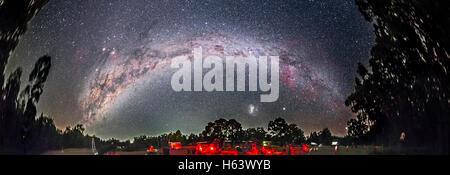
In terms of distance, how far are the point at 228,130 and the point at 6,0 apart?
1141 inches

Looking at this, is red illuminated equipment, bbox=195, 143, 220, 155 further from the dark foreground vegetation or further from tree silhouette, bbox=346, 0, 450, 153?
tree silhouette, bbox=346, 0, 450, 153

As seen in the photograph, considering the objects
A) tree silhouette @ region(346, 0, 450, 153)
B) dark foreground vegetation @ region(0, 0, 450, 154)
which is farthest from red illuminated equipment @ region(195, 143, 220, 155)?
tree silhouette @ region(346, 0, 450, 153)

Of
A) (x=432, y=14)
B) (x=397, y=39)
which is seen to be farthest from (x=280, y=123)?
(x=432, y=14)

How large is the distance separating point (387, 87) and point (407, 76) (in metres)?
3.28

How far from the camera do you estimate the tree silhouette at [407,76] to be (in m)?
13.0

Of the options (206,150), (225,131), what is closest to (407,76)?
(206,150)

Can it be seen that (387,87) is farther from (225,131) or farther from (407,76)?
(225,131)

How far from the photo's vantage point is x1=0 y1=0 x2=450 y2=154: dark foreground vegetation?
13.1 metres

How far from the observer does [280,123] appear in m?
34.5

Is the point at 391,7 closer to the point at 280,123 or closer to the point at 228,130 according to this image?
the point at 280,123

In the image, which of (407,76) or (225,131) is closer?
(407,76)

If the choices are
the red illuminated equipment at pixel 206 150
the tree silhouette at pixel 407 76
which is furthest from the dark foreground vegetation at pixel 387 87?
the red illuminated equipment at pixel 206 150

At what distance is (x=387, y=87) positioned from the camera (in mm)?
21078

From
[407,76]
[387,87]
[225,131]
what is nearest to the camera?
[407,76]
